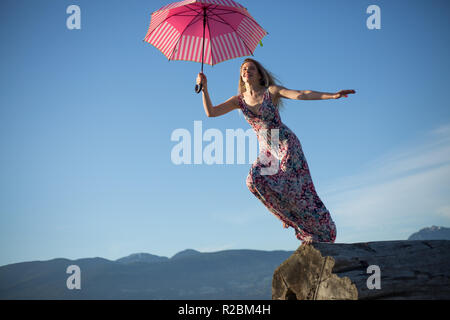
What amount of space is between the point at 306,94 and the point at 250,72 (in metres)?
1.08

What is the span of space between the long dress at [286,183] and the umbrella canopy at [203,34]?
60.0 inches

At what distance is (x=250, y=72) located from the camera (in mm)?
6676

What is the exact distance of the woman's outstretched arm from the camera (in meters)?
5.52

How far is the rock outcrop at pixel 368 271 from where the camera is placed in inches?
181

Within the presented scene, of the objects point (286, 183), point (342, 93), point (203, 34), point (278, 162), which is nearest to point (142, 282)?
point (203, 34)

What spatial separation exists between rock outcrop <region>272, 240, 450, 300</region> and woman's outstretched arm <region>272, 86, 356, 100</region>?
2.00 m

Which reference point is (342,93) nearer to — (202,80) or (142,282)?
(202,80)
